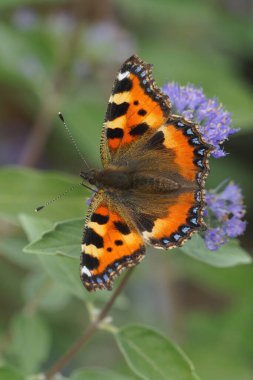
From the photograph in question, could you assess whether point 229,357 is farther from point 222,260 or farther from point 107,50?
point 107,50

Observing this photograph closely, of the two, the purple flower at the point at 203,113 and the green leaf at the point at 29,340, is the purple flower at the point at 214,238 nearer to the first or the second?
the purple flower at the point at 203,113

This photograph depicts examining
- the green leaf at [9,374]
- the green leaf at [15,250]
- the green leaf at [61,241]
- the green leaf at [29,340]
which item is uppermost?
the green leaf at [61,241]

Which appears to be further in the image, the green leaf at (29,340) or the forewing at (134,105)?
the green leaf at (29,340)

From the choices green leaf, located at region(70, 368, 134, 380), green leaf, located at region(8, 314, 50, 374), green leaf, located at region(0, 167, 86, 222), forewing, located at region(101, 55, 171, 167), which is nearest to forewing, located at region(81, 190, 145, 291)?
forewing, located at region(101, 55, 171, 167)

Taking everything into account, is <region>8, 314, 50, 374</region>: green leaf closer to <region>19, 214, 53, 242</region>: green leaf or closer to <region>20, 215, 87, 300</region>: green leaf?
<region>20, 215, 87, 300</region>: green leaf

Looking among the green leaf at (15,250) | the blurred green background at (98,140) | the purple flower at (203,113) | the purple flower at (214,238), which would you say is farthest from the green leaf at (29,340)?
the purple flower at (203,113)

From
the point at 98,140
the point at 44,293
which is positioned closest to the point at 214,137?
the point at 44,293

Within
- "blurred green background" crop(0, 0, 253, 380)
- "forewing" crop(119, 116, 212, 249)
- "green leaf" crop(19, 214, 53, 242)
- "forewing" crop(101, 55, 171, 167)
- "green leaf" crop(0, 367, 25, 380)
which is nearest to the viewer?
"forewing" crop(119, 116, 212, 249)
